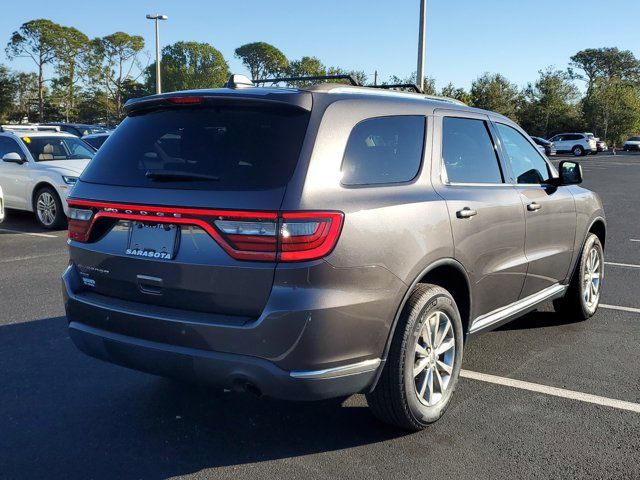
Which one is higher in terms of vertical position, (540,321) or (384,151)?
(384,151)

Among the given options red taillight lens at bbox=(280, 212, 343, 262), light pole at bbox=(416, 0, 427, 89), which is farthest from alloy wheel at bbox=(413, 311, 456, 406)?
light pole at bbox=(416, 0, 427, 89)

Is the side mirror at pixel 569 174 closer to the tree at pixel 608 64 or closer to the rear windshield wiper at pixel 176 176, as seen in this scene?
the rear windshield wiper at pixel 176 176

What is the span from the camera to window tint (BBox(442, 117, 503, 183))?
4.00 m

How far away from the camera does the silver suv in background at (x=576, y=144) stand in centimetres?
5419

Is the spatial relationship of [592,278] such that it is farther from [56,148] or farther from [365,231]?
[56,148]

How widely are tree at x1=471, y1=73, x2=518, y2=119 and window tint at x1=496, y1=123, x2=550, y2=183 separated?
180 ft

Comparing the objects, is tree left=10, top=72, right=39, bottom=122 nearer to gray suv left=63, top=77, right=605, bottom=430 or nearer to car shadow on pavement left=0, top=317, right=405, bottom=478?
car shadow on pavement left=0, top=317, right=405, bottom=478

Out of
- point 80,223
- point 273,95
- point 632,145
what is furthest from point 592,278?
point 632,145

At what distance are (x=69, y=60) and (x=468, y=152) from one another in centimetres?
8653

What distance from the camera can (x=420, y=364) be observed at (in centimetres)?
352

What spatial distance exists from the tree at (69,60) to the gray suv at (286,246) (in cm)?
8150

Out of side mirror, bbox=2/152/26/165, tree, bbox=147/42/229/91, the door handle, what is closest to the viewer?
the door handle

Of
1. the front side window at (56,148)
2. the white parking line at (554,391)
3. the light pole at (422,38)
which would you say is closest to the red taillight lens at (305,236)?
the white parking line at (554,391)

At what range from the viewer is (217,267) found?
9.80 feet
